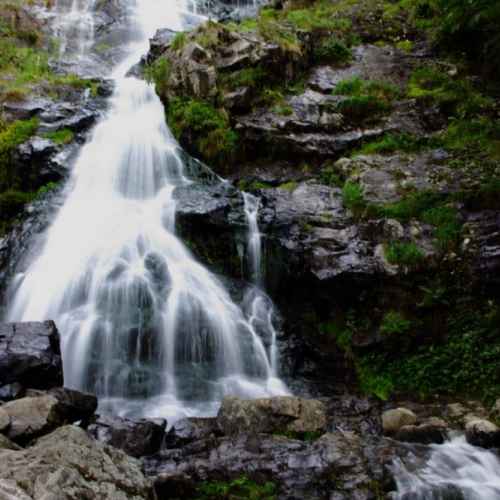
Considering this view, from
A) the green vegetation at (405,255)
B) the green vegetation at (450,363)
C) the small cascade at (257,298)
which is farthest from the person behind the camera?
the small cascade at (257,298)

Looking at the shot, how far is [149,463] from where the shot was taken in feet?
19.0

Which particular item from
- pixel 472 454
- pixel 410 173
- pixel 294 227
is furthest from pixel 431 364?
pixel 410 173

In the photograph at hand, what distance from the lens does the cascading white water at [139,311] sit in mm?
8258

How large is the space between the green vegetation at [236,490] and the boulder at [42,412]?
6.20ft

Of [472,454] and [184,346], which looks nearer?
[472,454]

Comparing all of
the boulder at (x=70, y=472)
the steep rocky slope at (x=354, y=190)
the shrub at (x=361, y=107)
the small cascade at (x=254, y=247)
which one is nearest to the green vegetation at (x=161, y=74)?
the steep rocky slope at (x=354, y=190)

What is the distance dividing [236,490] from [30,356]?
11.8 ft

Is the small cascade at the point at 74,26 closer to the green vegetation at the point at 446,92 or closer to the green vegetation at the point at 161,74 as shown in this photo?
the green vegetation at the point at 161,74

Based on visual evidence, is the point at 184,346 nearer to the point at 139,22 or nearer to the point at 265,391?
the point at 265,391

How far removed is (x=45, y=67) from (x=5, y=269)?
10042 millimetres

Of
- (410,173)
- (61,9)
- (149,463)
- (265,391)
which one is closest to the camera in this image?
(149,463)

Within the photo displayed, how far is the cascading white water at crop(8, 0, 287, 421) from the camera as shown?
8258mm

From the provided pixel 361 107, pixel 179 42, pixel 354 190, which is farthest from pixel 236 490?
pixel 179 42

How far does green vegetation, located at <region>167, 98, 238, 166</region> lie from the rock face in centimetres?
689
